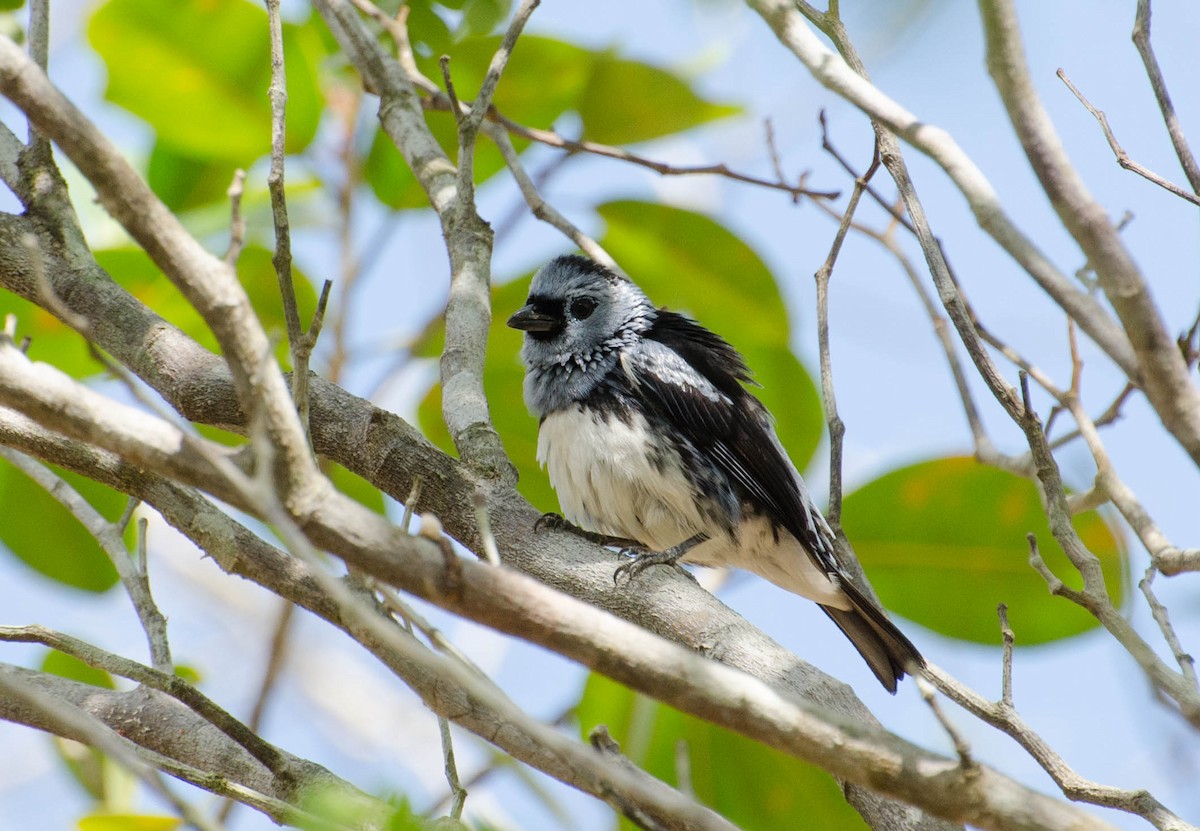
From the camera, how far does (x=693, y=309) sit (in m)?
4.57

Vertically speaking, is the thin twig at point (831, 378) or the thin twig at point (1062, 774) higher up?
the thin twig at point (831, 378)

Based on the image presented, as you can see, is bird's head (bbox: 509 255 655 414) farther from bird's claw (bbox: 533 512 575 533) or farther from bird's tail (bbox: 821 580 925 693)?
bird's tail (bbox: 821 580 925 693)

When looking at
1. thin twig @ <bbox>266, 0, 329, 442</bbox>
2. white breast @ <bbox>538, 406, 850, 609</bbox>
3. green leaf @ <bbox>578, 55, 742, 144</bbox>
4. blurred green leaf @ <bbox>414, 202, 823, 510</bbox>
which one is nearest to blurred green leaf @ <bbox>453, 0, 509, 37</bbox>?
green leaf @ <bbox>578, 55, 742, 144</bbox>

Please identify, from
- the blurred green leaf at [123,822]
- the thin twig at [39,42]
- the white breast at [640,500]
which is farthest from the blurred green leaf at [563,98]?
the blurred green leaf at [123,822]

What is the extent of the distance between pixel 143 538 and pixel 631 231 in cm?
220

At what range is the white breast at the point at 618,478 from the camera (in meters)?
3.96

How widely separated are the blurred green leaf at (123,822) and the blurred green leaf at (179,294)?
5.68ft

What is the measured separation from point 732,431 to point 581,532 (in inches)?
31.0

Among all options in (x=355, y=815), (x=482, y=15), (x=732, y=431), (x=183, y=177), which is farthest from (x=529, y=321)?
(x=355, y=815)

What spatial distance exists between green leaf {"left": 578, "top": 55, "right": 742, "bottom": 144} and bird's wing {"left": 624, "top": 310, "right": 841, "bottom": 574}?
788 mm

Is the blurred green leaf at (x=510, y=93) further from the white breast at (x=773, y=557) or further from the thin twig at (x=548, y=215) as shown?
the white breast at (x=773, y=557)

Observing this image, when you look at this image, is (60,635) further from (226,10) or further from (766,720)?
(226,10)

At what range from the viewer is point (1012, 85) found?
1.47 meters

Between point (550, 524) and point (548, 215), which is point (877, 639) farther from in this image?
point (548, 215)
